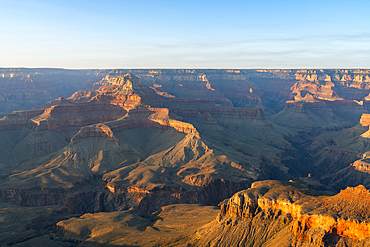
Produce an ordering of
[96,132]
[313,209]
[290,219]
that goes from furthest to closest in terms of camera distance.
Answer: [96,132] → [290,219] → [313,209]

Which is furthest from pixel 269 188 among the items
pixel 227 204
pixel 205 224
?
pixel 205 224

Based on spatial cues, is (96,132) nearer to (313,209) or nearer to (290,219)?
(290,219)

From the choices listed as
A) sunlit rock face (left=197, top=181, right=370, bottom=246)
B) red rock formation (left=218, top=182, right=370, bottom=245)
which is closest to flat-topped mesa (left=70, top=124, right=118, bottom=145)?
sunlit rock face (left=197, top=181, right=370, bottom=246)

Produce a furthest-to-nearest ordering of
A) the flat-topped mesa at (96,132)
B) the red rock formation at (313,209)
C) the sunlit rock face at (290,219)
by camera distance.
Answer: the flat-topped mesa at (96,132)
the sunlit rock face at (290,219)
the red rock formation at (313,209)

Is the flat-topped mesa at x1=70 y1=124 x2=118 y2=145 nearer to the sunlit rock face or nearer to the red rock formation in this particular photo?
the sunlit rock face

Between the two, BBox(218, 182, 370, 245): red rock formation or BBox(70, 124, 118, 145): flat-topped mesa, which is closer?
BBox(218, 182, 370, 245): red rock formation

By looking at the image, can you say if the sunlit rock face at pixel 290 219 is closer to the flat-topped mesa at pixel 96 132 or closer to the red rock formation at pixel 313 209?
the red rock formation at pixel 313 209

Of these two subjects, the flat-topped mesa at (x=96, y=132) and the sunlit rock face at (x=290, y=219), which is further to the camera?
the flat-topped mesa at (x=96, y=132)

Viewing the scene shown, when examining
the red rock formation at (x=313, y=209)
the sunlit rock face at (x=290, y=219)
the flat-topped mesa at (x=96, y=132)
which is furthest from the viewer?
the flat-topped mesa at (x=96, y=132)

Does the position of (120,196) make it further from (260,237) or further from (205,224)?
(260,237)

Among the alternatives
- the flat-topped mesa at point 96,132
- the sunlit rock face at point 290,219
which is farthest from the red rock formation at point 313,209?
the flat-topped mesa at point 96,132

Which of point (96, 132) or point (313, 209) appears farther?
point (96, 132)

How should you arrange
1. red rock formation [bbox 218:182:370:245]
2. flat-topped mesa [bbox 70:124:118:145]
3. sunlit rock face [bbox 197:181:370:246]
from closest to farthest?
red rock formation [bbox 218:182:370:245], sunlit rock face [bbox 197:181:370:246], flat-topped mesa [bbox 70:124:118:145]

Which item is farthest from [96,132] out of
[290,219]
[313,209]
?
[313,209]
